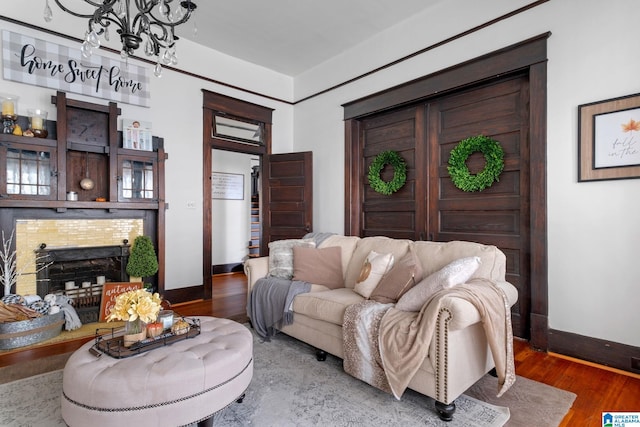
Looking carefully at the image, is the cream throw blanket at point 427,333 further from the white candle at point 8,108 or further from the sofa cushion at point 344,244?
the white candle at point 8,108

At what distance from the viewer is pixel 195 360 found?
1630mm

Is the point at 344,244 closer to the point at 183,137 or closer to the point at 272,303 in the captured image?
the point at 272,303

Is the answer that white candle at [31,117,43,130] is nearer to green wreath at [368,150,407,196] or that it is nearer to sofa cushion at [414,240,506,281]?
green wreath at [368,150,407,196]

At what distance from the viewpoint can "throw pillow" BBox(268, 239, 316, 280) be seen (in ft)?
10.7

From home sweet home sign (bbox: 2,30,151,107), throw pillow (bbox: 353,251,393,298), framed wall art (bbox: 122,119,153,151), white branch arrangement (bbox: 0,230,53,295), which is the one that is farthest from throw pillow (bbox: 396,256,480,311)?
home sweet home sign (bbox: 2,30,151,107)

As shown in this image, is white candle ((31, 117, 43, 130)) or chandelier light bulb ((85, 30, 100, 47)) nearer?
chandelier light bulb ((85, 30, 100, 47))

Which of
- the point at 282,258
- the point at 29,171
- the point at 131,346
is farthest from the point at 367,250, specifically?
the point at 29,171

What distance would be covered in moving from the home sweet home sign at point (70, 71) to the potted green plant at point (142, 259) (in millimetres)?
1672

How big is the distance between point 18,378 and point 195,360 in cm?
169

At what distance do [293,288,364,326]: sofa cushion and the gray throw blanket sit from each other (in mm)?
84

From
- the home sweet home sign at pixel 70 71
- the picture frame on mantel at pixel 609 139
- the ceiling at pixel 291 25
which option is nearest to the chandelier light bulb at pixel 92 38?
the ceiling at pixel 291 25

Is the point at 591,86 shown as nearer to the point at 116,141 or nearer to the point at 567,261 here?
the point at 567,261

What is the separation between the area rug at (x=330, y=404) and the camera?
1841 millimetres

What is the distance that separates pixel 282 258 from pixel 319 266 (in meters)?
0.41
